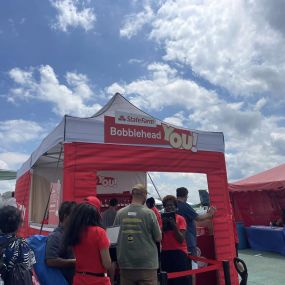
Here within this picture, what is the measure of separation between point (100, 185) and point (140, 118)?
12.7 ft

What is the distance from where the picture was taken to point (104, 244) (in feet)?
7.93

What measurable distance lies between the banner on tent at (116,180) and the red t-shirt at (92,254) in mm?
5666

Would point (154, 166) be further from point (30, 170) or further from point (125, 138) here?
point (30, 170)

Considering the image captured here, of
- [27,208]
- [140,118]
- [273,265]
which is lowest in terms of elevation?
[273,265]

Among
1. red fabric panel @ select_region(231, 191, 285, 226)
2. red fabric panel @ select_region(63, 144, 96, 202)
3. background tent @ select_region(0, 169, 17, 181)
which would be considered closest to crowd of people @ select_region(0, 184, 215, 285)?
red fabric panel @ select_region(63, 144, 96, 202)

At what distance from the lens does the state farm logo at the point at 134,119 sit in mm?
4514

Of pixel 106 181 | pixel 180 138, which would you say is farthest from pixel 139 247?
pixel 106 181

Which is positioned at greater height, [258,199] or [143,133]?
[143,133]

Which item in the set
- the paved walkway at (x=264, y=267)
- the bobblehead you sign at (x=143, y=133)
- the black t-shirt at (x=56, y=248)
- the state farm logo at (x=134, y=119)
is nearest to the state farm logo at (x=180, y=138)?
the bobblehead you sign at (x=143, y=133)

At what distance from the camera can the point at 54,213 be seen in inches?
188

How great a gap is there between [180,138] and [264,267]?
4244 millimetres

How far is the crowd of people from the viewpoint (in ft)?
7.99

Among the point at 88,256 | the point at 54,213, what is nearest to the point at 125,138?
the point at 54,213

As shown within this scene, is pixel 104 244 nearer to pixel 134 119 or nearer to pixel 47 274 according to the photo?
pixel 47 274
